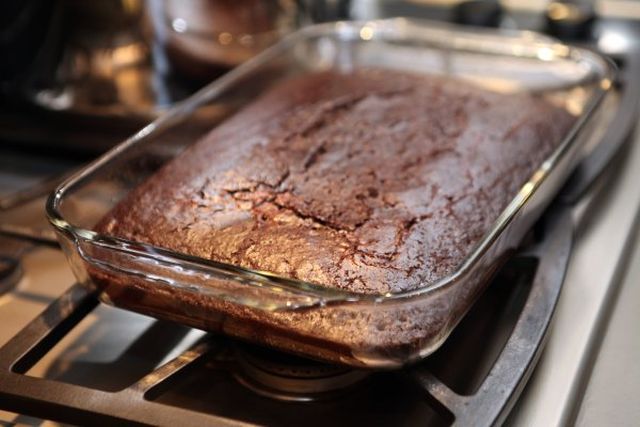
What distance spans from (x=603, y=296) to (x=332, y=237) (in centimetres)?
29

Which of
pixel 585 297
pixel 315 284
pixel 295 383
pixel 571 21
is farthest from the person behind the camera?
pixel 571 21

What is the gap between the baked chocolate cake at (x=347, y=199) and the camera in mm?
634

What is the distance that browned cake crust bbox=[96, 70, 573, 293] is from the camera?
27.2 inches

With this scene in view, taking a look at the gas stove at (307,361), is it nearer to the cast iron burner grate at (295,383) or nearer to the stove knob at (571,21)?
the cast iron burner grate at (295,383)

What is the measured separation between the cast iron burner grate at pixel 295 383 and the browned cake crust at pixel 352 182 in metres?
0.08

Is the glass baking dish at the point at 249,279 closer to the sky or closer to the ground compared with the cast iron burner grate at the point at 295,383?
closer to the sky

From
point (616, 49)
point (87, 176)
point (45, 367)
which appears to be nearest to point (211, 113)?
point (87, 176)

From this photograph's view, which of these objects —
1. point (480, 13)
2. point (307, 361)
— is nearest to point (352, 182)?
point (307, 361)

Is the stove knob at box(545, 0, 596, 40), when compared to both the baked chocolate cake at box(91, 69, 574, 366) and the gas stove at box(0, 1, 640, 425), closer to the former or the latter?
the baked chocolate cake at box(91, 69, 574, 366)

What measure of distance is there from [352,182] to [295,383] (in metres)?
0.21

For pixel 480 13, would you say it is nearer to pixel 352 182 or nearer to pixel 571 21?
pixel 571 21

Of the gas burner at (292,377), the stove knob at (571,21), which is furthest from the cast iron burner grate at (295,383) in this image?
the stove knob at (571,21)

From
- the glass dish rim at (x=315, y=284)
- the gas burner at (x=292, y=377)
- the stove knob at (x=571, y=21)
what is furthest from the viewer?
the stove knob at (x=571, y=21)

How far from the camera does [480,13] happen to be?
128 centimetres
